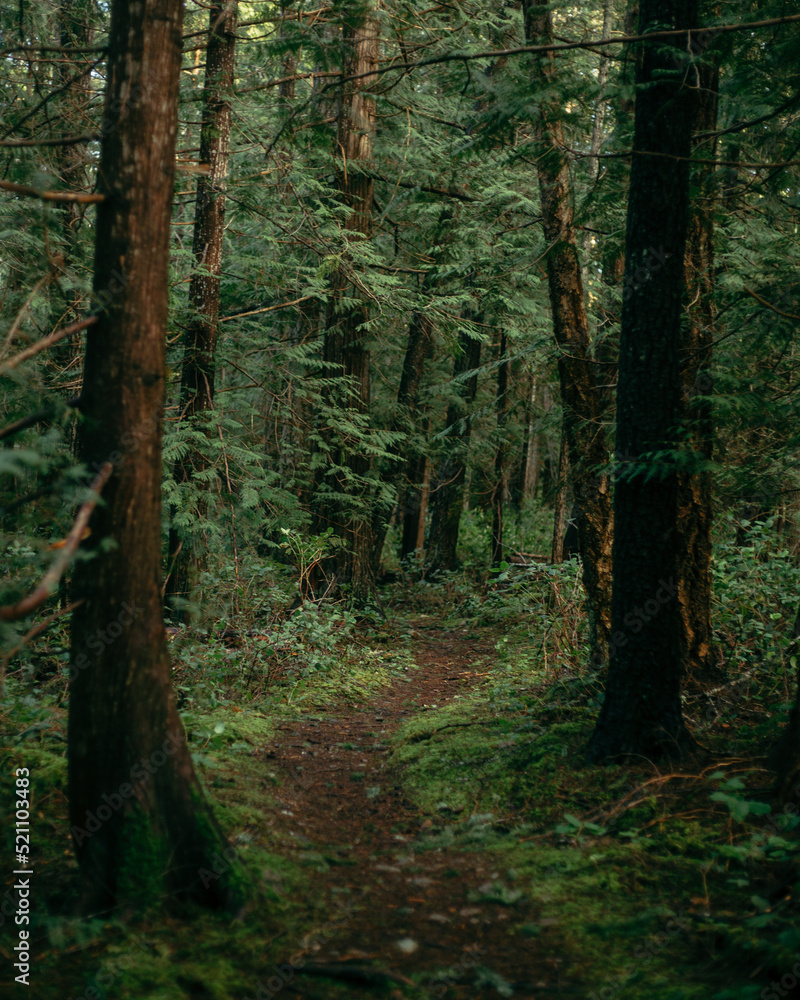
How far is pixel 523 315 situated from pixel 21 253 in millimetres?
8807

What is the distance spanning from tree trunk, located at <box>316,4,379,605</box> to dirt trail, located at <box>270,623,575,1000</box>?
14.9 ft

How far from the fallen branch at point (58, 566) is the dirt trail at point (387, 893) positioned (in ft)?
6.24

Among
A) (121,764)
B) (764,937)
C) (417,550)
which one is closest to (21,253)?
(121,764)

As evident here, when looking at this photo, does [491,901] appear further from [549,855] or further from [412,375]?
[412,375]

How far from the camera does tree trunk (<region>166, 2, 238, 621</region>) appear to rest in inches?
347

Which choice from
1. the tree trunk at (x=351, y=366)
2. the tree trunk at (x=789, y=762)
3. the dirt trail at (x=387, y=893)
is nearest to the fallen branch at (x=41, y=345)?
the dirt trail at (x=387, y=893)

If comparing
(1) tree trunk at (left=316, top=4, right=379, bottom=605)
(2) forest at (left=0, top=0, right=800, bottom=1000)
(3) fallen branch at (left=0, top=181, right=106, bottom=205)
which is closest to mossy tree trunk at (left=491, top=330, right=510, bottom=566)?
(2) forest at (left=0, top=0, right=800, bottom=1000)

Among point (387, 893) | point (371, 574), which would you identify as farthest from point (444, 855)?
point (371, 574)

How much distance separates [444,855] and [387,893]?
649 mm

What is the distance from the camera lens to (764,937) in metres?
2.84

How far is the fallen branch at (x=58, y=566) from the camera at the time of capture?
238 cm

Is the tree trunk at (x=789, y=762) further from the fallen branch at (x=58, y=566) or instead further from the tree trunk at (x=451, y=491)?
the tree trunk at (x=451, y=491)

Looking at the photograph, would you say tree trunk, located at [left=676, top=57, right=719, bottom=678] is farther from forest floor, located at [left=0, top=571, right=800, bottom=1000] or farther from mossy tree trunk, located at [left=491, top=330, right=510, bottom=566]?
mossy tree trunk, located at [left=491, top=330, right=510, bottom=566]
